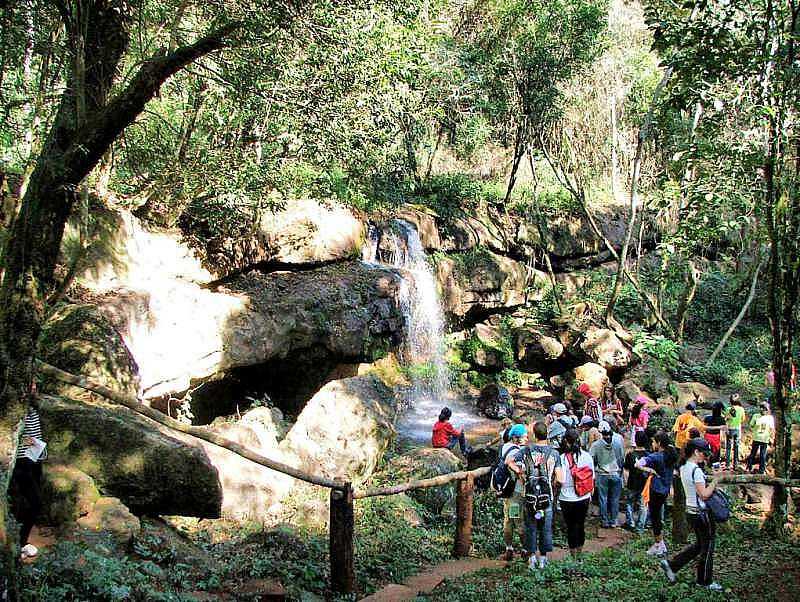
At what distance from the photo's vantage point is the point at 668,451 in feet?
25.4

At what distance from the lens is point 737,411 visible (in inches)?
450

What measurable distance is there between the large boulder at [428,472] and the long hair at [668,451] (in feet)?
10.5

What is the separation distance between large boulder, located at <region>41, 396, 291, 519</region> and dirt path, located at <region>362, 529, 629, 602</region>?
6.75 ft

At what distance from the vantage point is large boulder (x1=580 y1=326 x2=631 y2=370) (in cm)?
1833

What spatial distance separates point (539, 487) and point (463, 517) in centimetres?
147

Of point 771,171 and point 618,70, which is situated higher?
point 618,70

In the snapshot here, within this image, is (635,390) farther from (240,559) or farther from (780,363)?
(240,559)

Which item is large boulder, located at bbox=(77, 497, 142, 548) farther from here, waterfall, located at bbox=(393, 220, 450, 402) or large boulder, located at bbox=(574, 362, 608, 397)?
large boulder, located at bbox=(574, 362, 608, 397)

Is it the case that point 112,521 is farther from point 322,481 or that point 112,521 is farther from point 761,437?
point 761,437

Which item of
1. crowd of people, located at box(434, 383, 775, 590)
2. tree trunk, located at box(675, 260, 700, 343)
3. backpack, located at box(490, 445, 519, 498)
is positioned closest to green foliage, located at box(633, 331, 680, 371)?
tree trunk, located at box(675, 260, 700, 343)

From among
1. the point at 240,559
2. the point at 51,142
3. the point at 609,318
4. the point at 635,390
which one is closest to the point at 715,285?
the point at 609,318

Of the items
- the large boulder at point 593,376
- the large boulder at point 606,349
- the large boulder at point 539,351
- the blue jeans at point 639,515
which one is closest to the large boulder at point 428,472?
the blue jeans at point 639,515

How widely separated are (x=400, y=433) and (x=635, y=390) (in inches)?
274

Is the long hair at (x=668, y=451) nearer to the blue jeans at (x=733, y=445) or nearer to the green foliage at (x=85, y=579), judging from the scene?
the blue jeans at (x=733, y=445)
